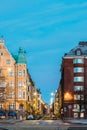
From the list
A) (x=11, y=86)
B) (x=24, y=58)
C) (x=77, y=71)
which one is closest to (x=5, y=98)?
(x=11, y=86)

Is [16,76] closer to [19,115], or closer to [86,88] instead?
[19,115]

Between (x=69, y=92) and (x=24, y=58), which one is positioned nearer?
(x=69, y=92)

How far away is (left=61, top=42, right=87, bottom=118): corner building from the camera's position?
15138 cm

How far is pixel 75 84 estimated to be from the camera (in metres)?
152

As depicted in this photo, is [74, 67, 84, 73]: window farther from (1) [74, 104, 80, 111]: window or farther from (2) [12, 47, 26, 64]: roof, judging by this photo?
(2) [12, 47, 26, 64]: roof

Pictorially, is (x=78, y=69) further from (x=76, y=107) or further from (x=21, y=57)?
(x=21, y=57)

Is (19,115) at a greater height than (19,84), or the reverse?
(19,84)

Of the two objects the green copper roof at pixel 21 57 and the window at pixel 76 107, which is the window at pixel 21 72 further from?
the window at pixel 76 107

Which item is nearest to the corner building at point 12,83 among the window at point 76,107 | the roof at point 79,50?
the roof at point 79,50

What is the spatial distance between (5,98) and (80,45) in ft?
109

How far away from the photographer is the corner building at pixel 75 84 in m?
151

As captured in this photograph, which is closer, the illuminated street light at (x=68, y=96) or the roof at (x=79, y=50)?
the illuminated street light at (x=68, y=96)

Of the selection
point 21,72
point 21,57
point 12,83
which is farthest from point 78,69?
point 12,83

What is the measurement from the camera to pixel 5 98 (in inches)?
6201
